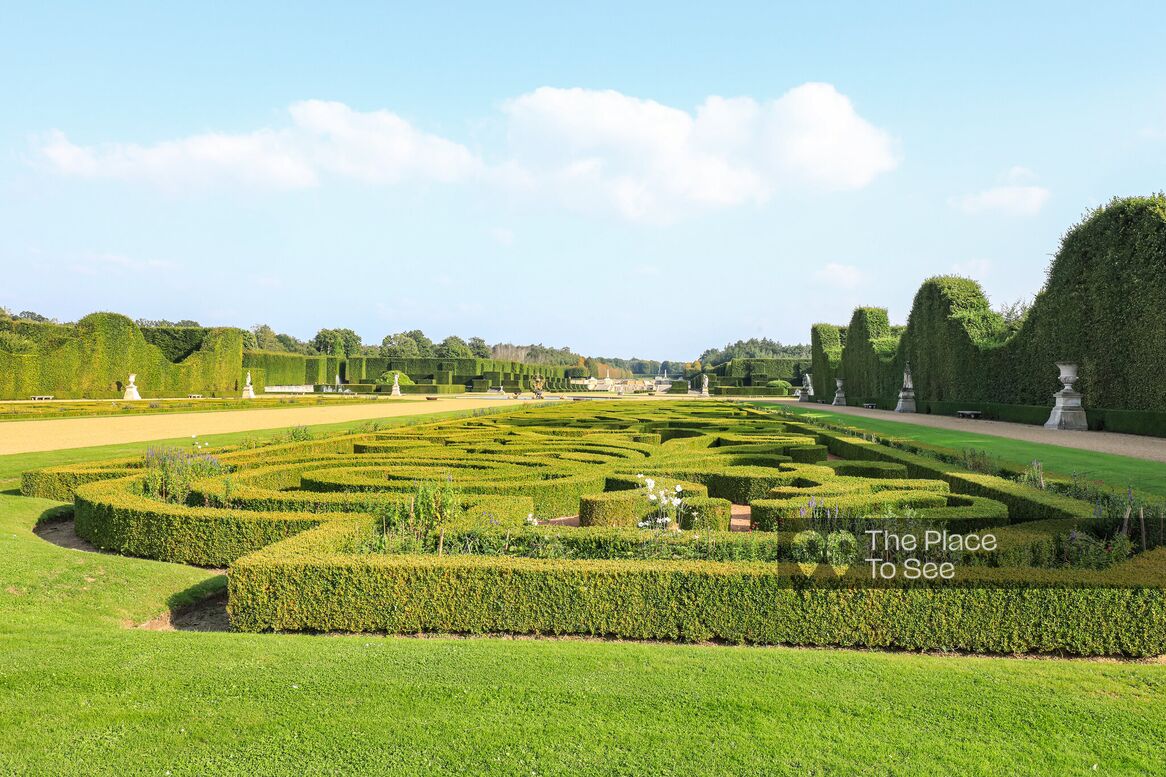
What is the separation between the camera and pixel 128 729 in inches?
127

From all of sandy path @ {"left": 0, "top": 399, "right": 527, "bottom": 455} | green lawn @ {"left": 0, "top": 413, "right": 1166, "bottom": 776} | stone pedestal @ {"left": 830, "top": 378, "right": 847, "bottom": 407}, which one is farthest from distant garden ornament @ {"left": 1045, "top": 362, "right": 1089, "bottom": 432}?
sandy path @ {"left": 0, "top": 399, "right": 527, "bottom": 455}

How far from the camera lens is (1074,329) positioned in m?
21.4

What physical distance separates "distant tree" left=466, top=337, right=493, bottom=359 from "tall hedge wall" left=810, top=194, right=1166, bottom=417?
115707mm

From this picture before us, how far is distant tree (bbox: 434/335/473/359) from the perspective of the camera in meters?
116

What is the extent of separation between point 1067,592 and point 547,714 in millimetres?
3627

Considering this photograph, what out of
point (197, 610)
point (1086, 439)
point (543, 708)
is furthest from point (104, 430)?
point (1086, 439)

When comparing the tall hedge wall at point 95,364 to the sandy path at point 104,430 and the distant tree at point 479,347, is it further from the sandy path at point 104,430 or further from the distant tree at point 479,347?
the distant tree at point 479,347

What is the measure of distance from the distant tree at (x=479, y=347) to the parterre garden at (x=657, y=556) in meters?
134

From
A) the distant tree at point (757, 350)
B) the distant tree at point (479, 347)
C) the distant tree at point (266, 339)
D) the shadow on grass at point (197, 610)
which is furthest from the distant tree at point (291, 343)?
the shadow on grass at point (197, 610)

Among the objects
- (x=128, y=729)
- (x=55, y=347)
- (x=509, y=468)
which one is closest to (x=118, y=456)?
(x=509, y=468)

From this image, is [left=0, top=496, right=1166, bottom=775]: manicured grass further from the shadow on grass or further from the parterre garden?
the shadow on grass

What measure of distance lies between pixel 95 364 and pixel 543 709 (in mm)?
45993

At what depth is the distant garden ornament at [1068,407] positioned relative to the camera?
66.2ft

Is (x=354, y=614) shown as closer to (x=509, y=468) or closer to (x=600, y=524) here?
(x=600, y=524)
